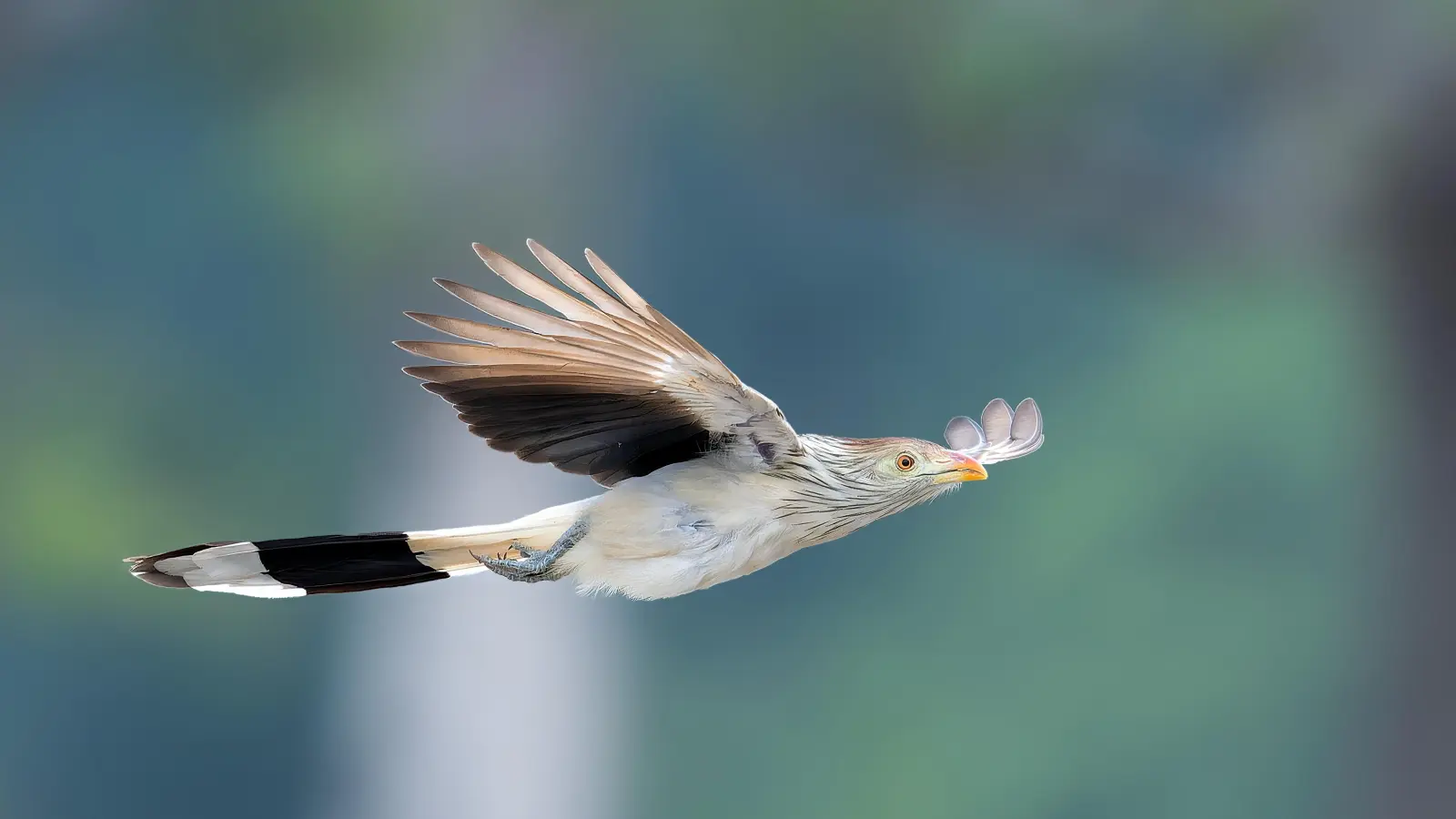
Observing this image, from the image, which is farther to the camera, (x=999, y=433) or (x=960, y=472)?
(x=999, y=433)

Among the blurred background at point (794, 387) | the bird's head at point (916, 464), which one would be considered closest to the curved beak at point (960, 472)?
the bird's head at point (916, 464)

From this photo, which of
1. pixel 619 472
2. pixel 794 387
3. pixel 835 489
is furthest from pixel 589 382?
pixel 794 387

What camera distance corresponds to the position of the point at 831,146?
425 centimetres

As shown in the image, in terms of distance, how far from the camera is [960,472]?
189cm

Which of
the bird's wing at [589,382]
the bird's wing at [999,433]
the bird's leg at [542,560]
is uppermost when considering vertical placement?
the bird's wing at [999,433]

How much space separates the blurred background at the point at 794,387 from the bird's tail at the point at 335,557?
2.05 metres

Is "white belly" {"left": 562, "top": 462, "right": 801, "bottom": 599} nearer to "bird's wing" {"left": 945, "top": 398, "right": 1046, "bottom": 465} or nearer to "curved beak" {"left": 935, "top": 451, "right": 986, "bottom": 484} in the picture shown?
"curved beak" {"left": 935, "top": 451, "right": 986, "bottom": 484}

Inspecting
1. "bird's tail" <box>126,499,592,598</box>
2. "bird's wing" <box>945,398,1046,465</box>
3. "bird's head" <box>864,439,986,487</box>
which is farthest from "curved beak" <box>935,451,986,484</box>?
"bird's tail" <box>126,499,592,598</box>

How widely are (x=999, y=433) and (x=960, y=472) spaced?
418 mm

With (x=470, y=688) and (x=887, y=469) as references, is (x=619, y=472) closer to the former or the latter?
(x=887, y=469)

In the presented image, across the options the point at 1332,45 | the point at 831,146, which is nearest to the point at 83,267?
the point at 831,146

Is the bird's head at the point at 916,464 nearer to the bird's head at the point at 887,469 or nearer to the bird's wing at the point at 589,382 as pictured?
the bird's head at the point at 887,469

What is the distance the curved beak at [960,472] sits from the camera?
1887 mm

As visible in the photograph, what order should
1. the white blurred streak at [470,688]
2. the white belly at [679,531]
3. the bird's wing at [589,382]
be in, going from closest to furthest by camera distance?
the bird's wing at [589,382] < the white belly at [679,531] < the white blurred streak at [470,688]
